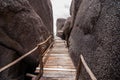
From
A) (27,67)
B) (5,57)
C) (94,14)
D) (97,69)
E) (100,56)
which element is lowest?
(27,67)

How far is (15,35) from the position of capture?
4.80 meters

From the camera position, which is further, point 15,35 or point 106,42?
point 15,35

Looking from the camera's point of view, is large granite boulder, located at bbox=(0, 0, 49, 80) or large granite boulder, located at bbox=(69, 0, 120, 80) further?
large granite boulder, located at bbox=(0, 0, 49, 80)

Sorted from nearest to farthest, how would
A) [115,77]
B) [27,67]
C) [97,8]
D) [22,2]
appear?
[115,77]
[97,8]
[22,2]
[27,67]

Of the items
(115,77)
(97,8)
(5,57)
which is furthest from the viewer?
(5,57)

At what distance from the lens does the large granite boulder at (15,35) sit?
178 inches

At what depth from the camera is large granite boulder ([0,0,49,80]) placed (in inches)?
178

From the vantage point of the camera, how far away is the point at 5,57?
4.62 m

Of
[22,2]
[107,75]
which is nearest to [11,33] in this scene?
[22,2]

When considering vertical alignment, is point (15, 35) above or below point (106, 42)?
below

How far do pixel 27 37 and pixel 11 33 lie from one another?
0.63m

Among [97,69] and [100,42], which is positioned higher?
[100,42]

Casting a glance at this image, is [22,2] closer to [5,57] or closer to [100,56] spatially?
[5,57]

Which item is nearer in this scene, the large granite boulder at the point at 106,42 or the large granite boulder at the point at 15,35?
the large granite boulder at the point at 106,42
